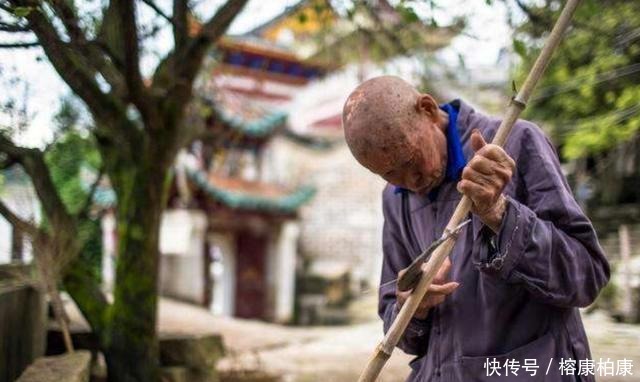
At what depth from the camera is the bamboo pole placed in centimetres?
170

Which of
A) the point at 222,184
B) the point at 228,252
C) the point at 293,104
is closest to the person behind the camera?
the point at 222,184

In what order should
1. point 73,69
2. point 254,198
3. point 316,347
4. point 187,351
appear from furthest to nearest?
point 254,198, point 316,347, point 187,351, point 73,69

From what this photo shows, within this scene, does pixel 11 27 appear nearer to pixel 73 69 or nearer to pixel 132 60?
pixel 73 69

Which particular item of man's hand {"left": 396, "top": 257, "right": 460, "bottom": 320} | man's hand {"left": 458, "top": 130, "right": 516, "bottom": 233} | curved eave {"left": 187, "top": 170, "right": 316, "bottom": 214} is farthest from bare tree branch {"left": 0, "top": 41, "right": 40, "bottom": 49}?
curved eave {"left": 187, "top": 170, "right": 316, "bottom": 214}

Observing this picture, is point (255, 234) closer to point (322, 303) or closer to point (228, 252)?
point (228, 252)

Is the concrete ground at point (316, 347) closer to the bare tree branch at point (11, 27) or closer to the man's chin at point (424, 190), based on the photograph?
the man's chin at point (424, 190)

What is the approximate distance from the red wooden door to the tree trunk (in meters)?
12.9

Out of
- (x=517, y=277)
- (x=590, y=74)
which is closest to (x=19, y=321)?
(x=517, y=277)

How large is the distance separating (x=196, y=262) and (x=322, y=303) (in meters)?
3.62

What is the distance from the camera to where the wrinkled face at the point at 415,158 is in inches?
73.6

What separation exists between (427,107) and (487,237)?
46cm

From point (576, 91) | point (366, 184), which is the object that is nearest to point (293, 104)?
point (366, 184)

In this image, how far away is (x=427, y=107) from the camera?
198cm

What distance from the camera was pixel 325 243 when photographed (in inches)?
793
